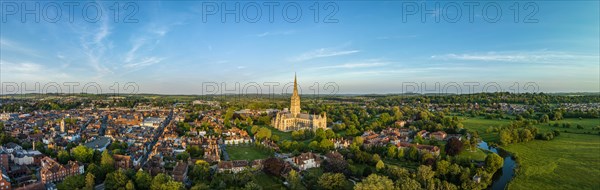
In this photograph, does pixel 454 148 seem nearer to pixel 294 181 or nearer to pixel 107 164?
pixel 294 181

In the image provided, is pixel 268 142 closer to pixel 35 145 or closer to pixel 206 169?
pixel 206 169

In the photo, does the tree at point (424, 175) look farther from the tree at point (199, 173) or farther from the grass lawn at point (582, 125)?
the grass lawn at point (582, 125)

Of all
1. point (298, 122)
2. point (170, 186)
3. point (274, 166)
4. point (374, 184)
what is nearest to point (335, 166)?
point (274, 166)

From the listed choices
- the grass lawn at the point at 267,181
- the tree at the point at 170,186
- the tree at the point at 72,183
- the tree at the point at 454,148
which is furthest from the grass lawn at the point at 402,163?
the tree at the point at 72,183

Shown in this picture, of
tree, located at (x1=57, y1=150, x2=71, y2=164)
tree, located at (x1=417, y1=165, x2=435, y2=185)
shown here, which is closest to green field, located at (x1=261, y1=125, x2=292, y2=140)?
tree, located at (x1=57, y1=150, x2=71, y2=164)

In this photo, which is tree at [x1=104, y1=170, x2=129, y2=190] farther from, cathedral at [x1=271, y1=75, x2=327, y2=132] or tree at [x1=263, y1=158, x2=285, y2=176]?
cathedral at [x1=271, y1=75, x2=327, y2=132]

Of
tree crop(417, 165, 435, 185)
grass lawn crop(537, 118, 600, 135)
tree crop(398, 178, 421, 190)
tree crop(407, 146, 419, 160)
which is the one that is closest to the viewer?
tree crop(398, 178, 421, 190)
